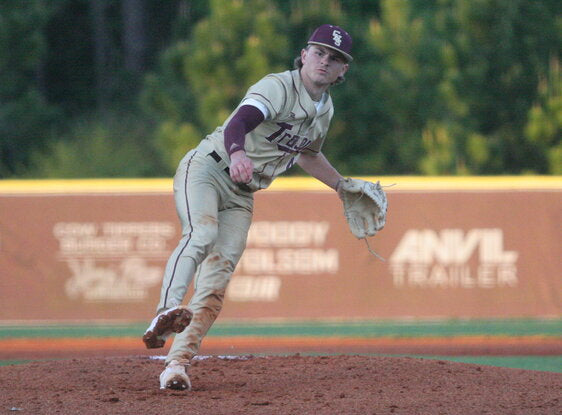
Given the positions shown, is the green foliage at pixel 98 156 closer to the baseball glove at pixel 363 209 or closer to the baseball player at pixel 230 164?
the baseball glove at pixel 363 209

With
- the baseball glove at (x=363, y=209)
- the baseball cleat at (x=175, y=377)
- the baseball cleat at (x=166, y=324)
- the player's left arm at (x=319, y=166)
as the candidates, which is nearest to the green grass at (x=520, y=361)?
the baseball glove at (x=363, y=209)

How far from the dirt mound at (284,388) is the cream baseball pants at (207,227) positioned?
0.36 m

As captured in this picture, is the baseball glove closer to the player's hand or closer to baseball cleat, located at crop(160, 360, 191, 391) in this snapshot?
the player's hand

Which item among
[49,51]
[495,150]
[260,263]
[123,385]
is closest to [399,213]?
[260,263]

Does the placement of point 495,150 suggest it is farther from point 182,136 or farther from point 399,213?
point 399,213

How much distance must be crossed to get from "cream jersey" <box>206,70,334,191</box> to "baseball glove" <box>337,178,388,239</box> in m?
0.45

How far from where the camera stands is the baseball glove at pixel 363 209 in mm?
5816

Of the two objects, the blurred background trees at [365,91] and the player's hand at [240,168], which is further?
the blurred background trees at [365,91]

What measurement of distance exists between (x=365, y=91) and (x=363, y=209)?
11874mm

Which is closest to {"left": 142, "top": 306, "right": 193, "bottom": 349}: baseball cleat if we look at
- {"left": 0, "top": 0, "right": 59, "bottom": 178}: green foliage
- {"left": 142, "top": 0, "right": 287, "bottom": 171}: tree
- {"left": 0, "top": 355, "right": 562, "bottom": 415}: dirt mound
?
{"left": 0, "top": 355, "right": 562, "bottom": 415}: dirt mound

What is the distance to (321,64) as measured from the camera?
207 inches

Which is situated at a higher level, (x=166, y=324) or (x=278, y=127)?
(x=278, y=127)

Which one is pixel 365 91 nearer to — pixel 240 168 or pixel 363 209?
pixel 363 209

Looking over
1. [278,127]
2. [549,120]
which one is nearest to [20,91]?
[549,120]
